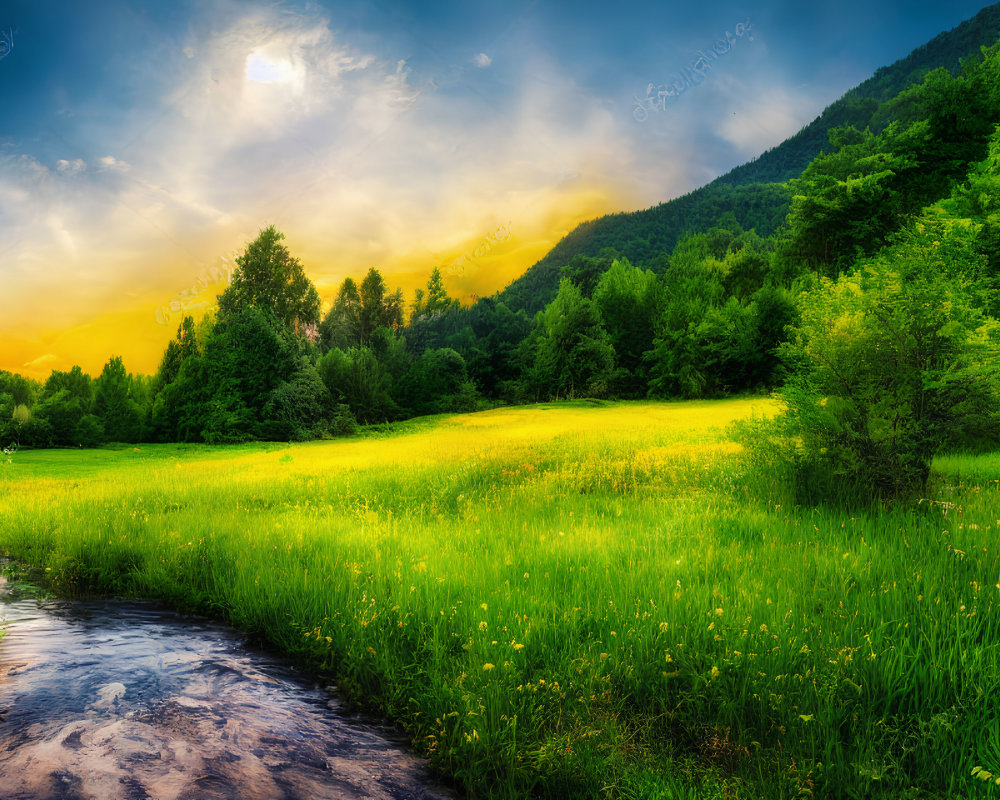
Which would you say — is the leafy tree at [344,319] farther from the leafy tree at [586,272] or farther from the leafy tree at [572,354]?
the leafy tree at [586,272]

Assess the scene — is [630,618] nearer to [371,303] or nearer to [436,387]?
[436,387]

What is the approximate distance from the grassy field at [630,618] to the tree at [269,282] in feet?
151

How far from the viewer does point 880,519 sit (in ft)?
24.9

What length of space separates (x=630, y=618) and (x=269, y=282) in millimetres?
56945

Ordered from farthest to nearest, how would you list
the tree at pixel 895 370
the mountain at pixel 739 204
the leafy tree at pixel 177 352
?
the mountain at pixel 739 204, the leafy tree at pixel 177 352, the tree at pixel 895 370

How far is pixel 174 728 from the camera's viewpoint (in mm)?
4477

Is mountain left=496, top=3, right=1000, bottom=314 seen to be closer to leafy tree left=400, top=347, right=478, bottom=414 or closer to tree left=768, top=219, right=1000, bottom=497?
Answer: leafy tree left=400, top=347, right=478, bottom=414

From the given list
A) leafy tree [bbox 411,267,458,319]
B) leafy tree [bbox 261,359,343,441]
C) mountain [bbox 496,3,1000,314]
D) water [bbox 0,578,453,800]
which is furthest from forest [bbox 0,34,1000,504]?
mountain [bbox 496,3,1000,314]

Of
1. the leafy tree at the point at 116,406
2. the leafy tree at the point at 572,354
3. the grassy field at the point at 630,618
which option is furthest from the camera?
the leafy tree at the point at 572,354

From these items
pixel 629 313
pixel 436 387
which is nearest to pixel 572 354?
pixel 629 313

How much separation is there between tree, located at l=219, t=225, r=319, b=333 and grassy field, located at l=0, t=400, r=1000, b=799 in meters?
46.0

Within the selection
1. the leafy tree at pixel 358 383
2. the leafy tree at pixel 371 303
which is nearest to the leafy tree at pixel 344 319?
the leafy tree at pixel 371 303

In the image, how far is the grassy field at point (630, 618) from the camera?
3.71 metres

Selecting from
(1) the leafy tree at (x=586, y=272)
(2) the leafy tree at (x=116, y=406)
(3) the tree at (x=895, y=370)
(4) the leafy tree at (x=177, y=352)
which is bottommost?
(3) the tree at (x=895, y=370)
